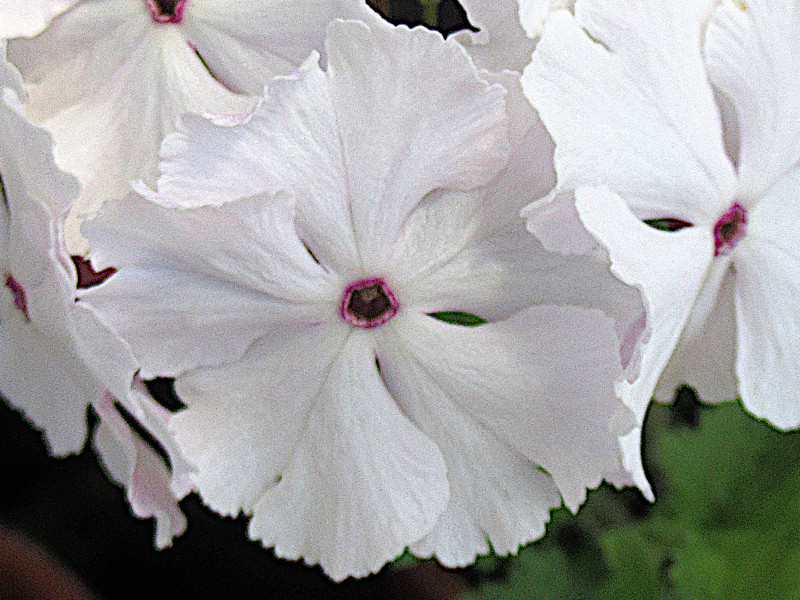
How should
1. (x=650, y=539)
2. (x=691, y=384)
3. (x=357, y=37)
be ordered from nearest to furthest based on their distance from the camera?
(x=357, y=37)
(x=691, y=384)
(x=650, y=539)

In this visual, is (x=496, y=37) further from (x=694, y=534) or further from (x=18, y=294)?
(x=694, y=534)

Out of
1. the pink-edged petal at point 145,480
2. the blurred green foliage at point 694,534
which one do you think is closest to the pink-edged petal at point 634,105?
the pink-edged petal at point 145,480

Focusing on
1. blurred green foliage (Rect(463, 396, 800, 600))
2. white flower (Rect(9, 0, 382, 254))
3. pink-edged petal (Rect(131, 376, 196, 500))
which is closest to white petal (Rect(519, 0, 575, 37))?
Answer: white flower (Rect(9, 0, 382, 254))

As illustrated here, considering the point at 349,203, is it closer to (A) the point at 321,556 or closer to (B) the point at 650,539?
(A) the point at 321,556

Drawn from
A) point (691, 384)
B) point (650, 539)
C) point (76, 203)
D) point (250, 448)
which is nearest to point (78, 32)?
point (76, 203)

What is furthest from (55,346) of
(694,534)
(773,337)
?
(694,534)

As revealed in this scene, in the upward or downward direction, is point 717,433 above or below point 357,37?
below

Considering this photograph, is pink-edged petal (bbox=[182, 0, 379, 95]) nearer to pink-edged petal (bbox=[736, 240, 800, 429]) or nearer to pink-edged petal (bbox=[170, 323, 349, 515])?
pink-edged petal (bbox=[170, 323, 349, 515])
